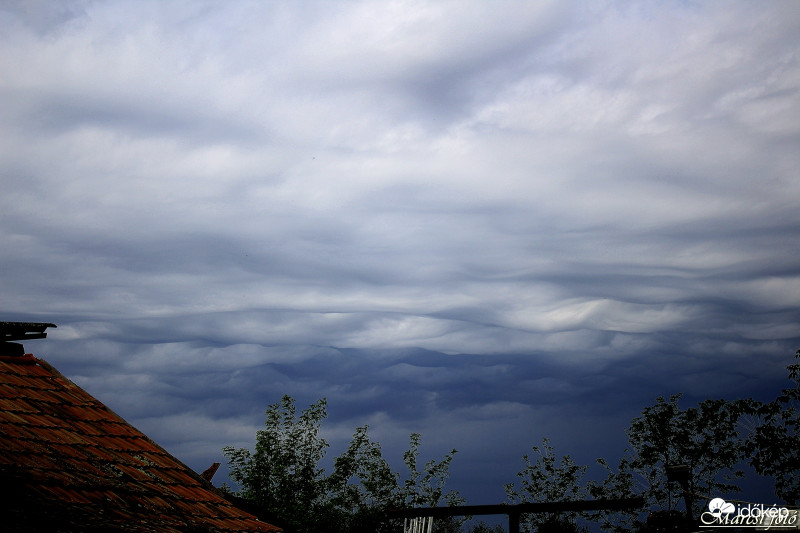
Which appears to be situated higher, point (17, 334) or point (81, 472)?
point (17, 334)

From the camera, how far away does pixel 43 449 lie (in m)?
7.64

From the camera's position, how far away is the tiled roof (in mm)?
6320

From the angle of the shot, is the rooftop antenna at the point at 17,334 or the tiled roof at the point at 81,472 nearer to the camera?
the tiled roof at the point at 81,472

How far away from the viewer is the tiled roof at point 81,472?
20.7 feet

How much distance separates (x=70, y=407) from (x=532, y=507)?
8903mm

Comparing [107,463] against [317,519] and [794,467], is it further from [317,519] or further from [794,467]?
[317,519]

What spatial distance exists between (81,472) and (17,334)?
13.6 ft

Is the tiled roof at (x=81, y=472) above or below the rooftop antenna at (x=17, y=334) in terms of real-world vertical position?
below

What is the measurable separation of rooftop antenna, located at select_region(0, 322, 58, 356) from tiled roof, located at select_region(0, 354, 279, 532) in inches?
5.0

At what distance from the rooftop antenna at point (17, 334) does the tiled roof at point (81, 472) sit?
0.13m

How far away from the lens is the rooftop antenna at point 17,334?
1048cm

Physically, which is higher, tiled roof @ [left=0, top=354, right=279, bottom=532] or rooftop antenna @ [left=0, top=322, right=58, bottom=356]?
rooftop antenna @ [left=0, top=322, right=58, bottom=356]

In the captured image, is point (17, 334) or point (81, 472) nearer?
point (81, 472)

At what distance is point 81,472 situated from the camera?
7.54m
